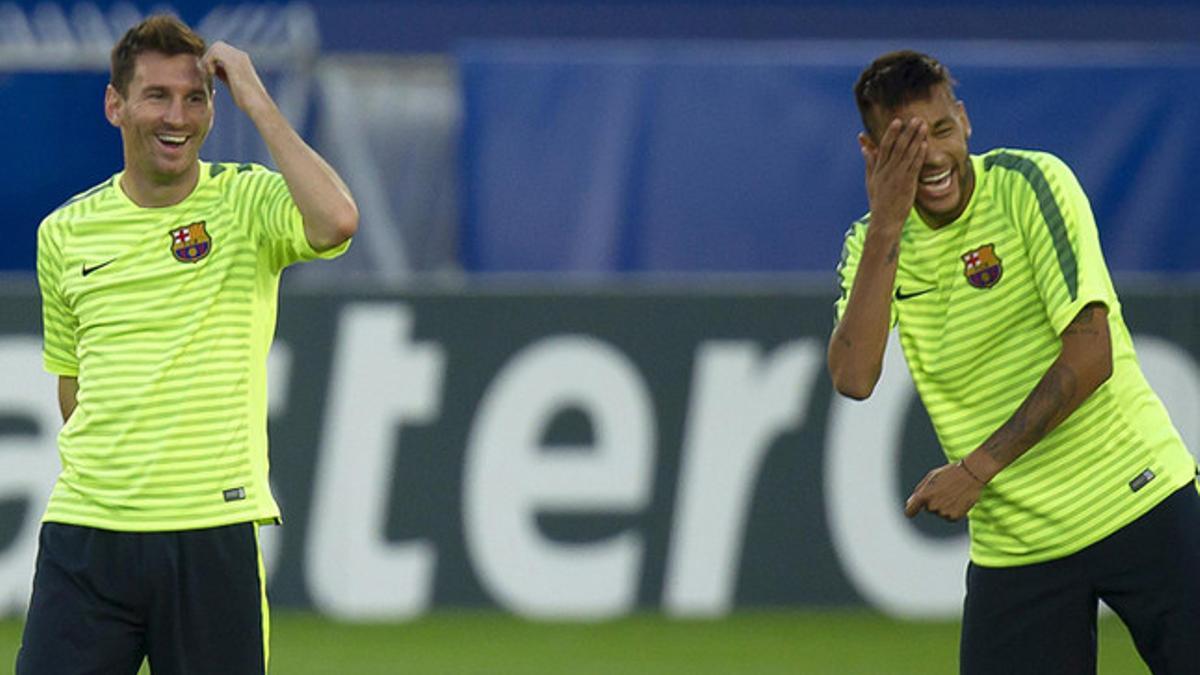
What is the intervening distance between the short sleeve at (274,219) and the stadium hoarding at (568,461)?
16.9ft

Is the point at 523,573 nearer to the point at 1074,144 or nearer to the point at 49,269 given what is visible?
the point at 1074,144

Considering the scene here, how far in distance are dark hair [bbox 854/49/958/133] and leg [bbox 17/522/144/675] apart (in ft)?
6.40

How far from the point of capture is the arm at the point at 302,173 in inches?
219

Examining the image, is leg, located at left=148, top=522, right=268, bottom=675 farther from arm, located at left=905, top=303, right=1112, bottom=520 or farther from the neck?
arm, located at left=905, top=303, right=1112, bottom=520

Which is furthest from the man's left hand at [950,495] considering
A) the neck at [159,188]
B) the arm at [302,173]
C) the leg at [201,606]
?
Result: the neck at [159,188]

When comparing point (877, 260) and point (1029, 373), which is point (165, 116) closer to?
point (877, 260)

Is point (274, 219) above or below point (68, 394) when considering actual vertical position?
above

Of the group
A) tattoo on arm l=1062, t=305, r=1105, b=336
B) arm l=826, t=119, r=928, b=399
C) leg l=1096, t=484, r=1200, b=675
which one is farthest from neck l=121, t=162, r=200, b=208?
leg l=1096, t=484, r=1200, b=675

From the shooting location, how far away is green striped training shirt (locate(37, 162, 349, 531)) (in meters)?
5.58

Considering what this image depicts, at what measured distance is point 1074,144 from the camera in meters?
12.9

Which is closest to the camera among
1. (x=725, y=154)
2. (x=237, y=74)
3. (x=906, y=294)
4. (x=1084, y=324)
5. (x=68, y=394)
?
(x=1084, y=324)

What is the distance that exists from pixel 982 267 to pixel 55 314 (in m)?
2.19

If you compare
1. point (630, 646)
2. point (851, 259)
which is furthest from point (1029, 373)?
point (630, 646)

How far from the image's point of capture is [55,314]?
19.4 ft
